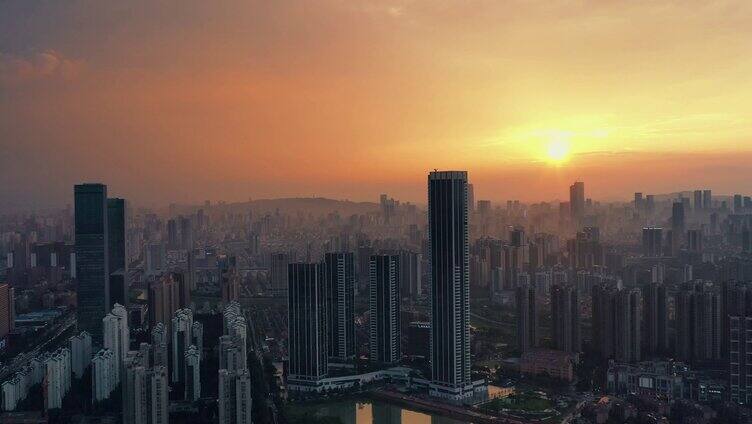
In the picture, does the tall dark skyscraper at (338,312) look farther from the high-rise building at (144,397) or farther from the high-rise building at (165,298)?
the high-rise building at (144,397)

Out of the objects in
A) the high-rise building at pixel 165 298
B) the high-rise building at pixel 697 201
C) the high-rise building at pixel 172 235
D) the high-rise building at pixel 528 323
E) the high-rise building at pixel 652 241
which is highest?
the high-rise building at pixel 697 201

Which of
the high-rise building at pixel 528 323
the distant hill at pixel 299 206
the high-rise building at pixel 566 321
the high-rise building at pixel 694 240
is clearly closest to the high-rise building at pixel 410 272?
the distant hill at pixel 299 206

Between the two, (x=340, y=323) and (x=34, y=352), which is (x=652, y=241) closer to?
(x=340, y=323)

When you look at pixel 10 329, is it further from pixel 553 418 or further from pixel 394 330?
pixel 553 418

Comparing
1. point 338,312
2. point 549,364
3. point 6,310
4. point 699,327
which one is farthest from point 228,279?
point 699,327

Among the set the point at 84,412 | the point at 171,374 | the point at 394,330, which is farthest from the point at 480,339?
the point at 84,412

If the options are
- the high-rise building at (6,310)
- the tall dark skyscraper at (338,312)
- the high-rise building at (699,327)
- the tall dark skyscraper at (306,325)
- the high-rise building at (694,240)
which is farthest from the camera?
the high-rise building at (694,240)

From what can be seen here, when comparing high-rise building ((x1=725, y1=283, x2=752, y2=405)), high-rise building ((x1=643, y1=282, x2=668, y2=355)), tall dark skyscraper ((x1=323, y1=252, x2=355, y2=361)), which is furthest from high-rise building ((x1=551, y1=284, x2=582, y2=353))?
tall dark skyscraper ((x1=323, y1=252, x2=355, y2=361))
